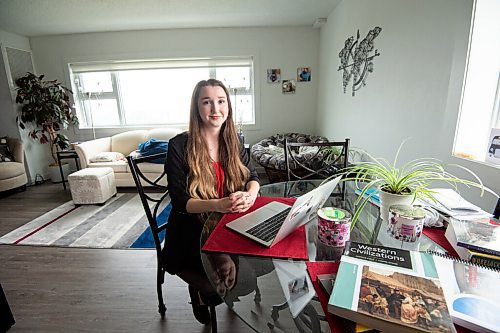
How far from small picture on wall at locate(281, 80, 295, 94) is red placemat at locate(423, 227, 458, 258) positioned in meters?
3.62

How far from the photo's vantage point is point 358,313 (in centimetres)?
44

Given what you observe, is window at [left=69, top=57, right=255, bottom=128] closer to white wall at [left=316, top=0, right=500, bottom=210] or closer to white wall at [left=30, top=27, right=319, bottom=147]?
white wall at [left=30, top=27, right=319, bottom=147]

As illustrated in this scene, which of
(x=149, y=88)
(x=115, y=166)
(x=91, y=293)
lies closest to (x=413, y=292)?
(x=91, y=293)

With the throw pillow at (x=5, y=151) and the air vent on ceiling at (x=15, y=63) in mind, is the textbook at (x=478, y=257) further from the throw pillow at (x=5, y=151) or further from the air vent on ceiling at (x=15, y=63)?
the air vent on ceiling at (x=15, y=63)

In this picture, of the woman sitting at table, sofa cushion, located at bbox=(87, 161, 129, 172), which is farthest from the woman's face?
sofa cushion, located at bbox=(87, 161, 129, 172)

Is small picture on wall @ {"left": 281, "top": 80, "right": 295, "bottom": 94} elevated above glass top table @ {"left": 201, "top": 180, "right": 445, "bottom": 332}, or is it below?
above

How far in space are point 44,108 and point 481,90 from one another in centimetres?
500

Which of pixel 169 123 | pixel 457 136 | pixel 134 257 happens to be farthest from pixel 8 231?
pixel 457 136

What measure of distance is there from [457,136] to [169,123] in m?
4.13

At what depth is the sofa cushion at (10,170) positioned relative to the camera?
3.30 m

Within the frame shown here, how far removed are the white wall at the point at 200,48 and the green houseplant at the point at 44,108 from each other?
1.55 ft

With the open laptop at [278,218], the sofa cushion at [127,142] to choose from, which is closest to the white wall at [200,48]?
the sofa cushion at [127,142]

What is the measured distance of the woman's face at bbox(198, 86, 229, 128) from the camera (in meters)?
1.17

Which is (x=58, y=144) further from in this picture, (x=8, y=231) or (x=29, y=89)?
(x=8, y=231)
